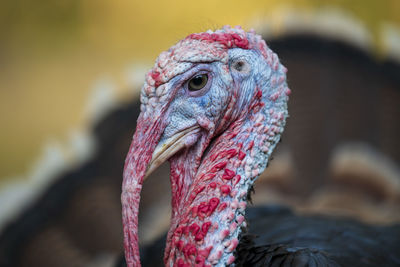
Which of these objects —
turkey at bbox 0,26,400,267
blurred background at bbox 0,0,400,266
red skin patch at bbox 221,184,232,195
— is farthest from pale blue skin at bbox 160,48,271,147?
blurred background at bbox 0,0,400,266

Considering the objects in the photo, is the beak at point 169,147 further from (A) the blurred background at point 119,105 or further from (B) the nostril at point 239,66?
(A) the blurred background at point 119,105

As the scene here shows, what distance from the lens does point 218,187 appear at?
111cm

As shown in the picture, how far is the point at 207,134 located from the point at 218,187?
0.51 feet

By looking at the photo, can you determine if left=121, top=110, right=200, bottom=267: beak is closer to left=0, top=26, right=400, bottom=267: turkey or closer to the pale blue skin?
the pale blue skin

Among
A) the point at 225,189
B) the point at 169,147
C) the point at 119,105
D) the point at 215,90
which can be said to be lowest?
the point at 225,189

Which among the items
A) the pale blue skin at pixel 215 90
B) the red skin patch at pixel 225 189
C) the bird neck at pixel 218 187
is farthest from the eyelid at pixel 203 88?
the red skin patch at pixel 225 189

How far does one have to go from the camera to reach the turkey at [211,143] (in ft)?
3.53

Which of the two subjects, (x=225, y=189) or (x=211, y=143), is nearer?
(x=225, y=189)

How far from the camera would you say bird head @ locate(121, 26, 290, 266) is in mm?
1074

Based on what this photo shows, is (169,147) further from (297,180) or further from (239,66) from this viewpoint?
(297,180)

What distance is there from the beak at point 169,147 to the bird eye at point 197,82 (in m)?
0.10

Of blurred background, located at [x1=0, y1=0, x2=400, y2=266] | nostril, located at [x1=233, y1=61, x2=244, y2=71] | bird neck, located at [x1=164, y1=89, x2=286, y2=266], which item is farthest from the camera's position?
blurred background, located at [x1=0, y1=0, x2=400, y2=266]

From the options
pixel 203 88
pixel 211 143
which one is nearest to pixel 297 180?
pixel 211 143

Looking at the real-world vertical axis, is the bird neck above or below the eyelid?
below
